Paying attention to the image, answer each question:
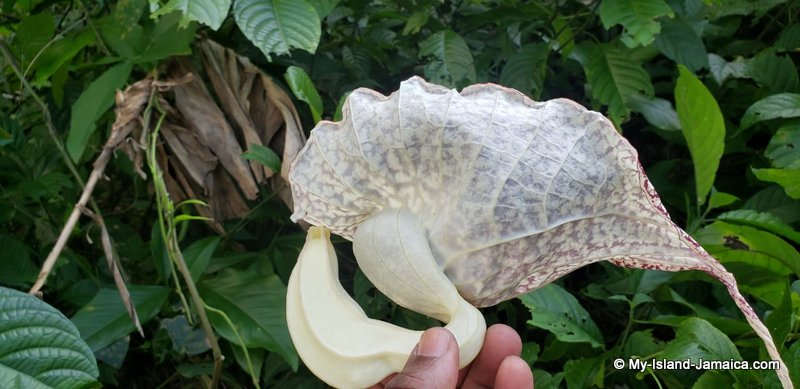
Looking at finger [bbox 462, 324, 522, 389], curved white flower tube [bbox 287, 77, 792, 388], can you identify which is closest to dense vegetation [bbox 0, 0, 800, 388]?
finger [bbox 462, 324, 522, 389]

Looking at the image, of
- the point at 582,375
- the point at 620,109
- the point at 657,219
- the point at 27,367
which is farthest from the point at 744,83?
the point at 27,367

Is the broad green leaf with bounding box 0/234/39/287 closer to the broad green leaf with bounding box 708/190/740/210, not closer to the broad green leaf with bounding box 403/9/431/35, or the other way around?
the broad green leaf with bounding box 403/9/431/35

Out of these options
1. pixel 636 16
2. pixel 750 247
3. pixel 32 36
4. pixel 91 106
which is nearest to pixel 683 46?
pixel 636 16

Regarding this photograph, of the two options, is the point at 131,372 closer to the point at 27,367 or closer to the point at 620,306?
the point at 27,367

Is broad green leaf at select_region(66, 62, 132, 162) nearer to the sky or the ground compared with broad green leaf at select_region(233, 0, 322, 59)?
nearer to the ground

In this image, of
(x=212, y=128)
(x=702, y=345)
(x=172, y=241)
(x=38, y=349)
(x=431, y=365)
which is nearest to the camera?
(x=431, y=365)

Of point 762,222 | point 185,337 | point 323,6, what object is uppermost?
point 323,6

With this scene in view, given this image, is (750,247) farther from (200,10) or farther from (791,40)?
(200,10)

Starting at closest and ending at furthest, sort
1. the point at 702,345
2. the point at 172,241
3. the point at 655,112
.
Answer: the point at 702,345 → the point at 172,241 → the point at 655,112
